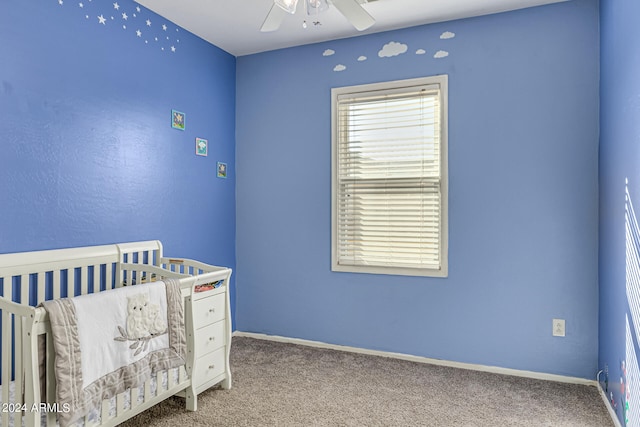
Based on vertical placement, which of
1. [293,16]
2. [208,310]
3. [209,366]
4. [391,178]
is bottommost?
[209,366]

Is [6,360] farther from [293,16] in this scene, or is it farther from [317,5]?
[293,16]

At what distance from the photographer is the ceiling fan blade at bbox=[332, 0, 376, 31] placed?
174 cm

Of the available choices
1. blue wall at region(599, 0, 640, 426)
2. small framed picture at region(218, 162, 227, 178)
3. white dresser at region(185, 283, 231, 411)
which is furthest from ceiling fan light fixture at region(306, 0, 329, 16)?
small framed picture at region(218, 162, 227, 178)

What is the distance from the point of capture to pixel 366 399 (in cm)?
246

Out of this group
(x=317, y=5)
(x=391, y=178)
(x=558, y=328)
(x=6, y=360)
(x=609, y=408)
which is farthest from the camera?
(x=391, y=178)

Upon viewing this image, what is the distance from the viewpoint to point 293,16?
2.91 metres

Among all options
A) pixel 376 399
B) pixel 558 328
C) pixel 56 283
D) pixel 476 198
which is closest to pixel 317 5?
pixel 476 198

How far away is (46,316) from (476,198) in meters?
2.48

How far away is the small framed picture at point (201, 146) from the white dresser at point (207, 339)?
45.2 inches

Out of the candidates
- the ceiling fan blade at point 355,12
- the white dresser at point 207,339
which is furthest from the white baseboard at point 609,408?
the ceiling fan blade at point 355,12

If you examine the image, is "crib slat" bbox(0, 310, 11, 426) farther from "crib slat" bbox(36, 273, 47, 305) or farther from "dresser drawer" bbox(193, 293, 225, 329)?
"dresser drawer" bbox(193, 293, 225, 329)

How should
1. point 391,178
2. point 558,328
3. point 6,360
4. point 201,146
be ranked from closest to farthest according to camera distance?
1. point 6,360
2. point 558,328
3. point 391,178
4. point 201,146

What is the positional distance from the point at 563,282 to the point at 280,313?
2049 millimetres

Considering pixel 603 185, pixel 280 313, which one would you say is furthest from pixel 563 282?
pixel 280 313
